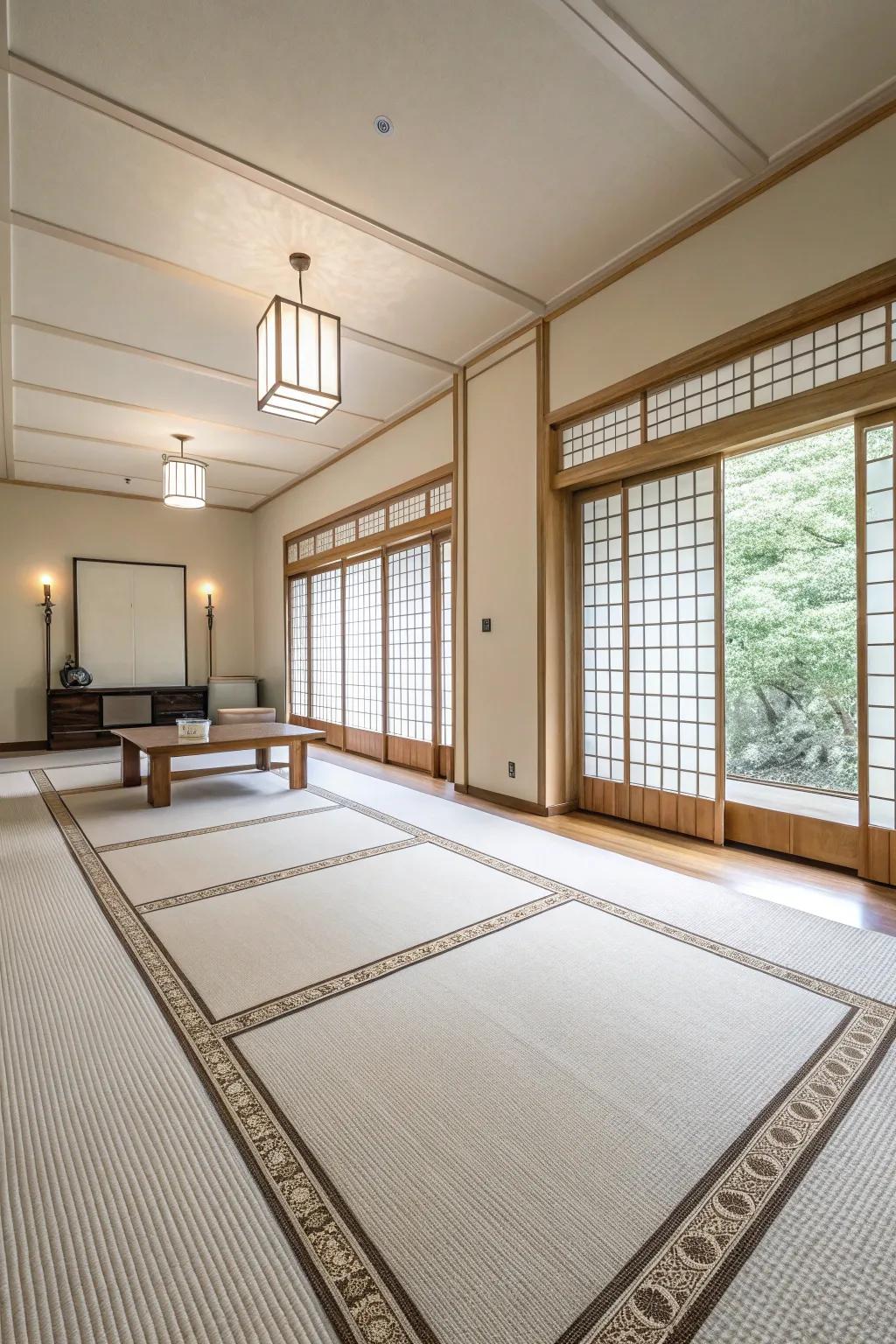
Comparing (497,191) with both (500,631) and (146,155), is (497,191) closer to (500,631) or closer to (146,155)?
(146,155)

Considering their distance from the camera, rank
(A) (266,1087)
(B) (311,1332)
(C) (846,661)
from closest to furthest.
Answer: (B) (311,1332), (A) (266,1087), (C) (846,661)

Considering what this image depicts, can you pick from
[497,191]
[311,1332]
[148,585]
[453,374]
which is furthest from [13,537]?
[311,1332]

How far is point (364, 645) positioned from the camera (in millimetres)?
7078

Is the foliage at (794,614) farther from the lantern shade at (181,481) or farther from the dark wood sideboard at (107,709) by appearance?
the dark wood sideboard at (107,709)

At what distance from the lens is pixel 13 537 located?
309 inches

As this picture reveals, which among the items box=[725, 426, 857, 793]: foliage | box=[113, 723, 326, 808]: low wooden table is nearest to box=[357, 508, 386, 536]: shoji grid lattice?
box=[113, 723, 326, 808]: low wooden table

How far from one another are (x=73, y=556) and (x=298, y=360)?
6.17 m

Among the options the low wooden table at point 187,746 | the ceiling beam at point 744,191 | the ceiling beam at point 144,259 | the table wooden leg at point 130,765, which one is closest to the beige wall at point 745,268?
the ceiling beam at point 744,191

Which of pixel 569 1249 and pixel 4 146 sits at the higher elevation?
pixel 4 146

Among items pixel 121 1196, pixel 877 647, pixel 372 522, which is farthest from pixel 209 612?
pixel 121 1196

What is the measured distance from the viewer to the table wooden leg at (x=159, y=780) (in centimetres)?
448

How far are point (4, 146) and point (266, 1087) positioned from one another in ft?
12.6

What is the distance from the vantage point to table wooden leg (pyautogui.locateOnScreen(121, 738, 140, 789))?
5137 millimetres

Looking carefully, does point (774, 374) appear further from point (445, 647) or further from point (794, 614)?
point (794, 614)
